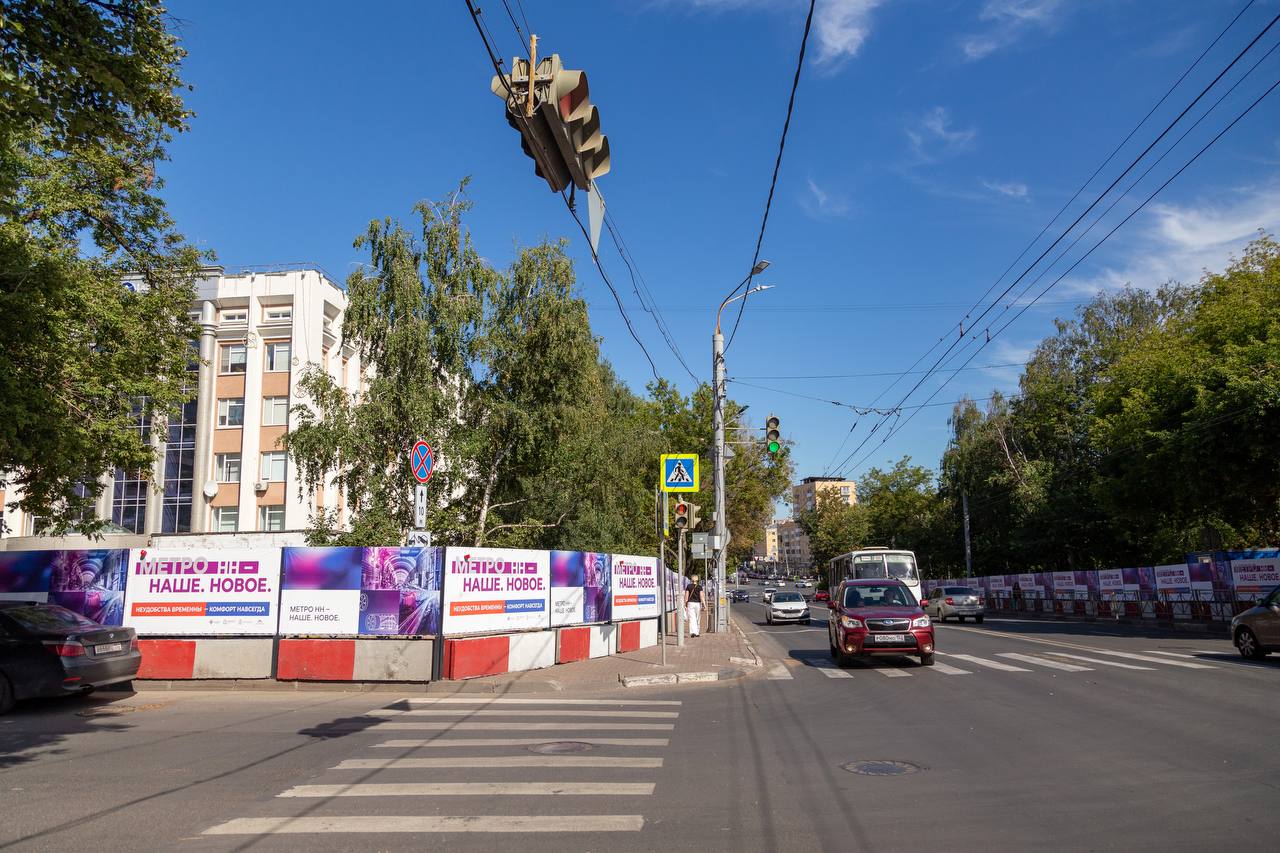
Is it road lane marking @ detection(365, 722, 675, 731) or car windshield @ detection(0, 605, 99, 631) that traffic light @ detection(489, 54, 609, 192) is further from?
car windshield @ detection(0, 605, 99, 631)

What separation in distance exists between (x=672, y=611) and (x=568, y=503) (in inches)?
221

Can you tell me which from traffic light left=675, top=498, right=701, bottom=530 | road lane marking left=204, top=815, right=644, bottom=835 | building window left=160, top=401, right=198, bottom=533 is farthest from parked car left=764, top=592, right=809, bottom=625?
road lane marking left=204, top=815, right=644, bottom=835

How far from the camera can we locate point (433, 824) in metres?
5.73

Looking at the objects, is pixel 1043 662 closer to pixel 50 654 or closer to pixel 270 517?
pixel 50 654

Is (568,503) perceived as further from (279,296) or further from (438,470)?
(279,296)

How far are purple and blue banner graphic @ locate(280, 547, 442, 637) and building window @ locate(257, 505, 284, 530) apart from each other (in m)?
26.2

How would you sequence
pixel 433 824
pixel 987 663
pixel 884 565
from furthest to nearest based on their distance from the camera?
pixel 884 565 < pixel 987 663 < pixel 433 824

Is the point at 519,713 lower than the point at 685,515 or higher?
lower

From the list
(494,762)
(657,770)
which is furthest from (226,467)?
(657,770)

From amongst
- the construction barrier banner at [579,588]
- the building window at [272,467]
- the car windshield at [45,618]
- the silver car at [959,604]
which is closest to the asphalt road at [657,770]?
Answer: the car windshield at [45,618]

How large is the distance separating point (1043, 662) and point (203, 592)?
15.9 metres

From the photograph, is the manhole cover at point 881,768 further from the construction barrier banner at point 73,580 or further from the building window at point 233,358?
the building window at point 233,358

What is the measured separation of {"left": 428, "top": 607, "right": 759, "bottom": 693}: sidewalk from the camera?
44.7ft

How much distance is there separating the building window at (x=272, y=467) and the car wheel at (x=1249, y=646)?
35.9 m
